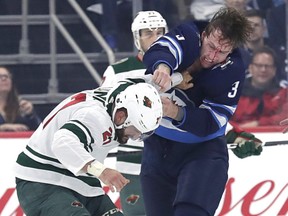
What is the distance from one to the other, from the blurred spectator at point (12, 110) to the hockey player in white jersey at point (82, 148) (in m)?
2.24

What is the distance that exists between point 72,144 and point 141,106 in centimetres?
25

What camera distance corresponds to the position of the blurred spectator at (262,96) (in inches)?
236

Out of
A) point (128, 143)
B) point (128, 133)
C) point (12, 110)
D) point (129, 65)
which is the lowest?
point (12, 110)

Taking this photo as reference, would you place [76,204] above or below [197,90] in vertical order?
below

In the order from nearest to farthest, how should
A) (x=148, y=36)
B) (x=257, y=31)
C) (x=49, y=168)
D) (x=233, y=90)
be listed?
(x=49, y=168)
(x=233, y=90)
(x=148, y=36)
(x=257, y=31)

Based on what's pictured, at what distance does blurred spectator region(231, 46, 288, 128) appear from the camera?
6004 millimetres

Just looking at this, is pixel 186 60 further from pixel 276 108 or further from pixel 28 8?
pixel 28 8

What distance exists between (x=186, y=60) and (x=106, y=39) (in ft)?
8.72

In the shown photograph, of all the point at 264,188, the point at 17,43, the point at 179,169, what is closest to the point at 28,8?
the point at 17,43

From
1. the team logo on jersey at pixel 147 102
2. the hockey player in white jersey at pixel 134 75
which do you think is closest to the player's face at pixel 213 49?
the team logo on jersey at pixel 147 102

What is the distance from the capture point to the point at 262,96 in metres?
6.11

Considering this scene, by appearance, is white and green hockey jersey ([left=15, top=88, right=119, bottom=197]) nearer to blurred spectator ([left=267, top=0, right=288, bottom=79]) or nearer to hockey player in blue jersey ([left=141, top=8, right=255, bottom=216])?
hockey player in blue jersey ([left=141, top=8, right=255, bottom=216])

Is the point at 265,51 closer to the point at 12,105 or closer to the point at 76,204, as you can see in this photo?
the point at 12,105

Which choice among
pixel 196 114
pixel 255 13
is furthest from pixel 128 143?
pixel 255 13
